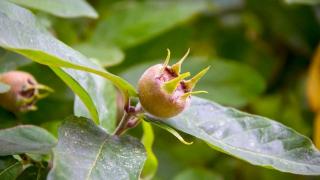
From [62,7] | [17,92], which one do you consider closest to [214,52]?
[62,7]

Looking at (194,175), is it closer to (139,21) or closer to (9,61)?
(139,21)

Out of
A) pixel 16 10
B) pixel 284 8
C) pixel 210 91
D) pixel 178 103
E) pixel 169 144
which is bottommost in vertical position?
pixel 169 144

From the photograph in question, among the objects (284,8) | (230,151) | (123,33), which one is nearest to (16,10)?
(230,151)

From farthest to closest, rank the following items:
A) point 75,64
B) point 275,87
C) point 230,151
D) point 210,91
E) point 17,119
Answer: point 275,87, point 210,91, point 17,119, point 230,151, point 75,64

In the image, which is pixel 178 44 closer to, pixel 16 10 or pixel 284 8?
pixel 284 8

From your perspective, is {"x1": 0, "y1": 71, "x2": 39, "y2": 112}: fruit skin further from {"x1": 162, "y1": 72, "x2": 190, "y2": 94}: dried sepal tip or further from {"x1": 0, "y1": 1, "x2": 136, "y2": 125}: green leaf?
{"x1": 162, "y1": 72, "x2": 190, "y2": 94}: dried sepal tip

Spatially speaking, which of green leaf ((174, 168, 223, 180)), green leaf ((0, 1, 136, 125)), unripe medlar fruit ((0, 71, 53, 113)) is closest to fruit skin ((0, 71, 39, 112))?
unripe medlar fruit ((0, 71, 53, 113))

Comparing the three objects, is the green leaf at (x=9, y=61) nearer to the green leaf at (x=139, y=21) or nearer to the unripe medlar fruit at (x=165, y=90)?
the unripe medlar fruit at (x=165, y=90)
